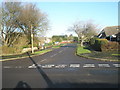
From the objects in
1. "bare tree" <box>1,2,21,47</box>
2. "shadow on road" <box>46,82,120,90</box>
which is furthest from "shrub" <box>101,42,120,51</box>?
"bare tree" <box>1,2,21,47</box>

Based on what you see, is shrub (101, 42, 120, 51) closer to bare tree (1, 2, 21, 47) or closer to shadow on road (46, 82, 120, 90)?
shadow on road (46, 82, 120, 90)

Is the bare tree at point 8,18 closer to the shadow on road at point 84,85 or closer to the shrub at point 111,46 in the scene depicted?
the shrub at point 111,46

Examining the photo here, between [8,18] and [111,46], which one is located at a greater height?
[8,18]

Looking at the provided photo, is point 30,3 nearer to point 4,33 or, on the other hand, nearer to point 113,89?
point 4,33

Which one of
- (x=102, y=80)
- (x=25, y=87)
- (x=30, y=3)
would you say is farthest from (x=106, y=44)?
(x=30, y=3)

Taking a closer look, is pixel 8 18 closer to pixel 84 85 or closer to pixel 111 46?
pixel 111 46

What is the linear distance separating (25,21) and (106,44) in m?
19.5

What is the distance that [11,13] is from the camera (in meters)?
26.9

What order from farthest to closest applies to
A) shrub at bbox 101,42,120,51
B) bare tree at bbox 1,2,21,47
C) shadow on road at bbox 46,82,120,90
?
1. bare tree at bbox 1,2,21,47
2. shrub at bbox 101,42,120,51
3. shadow on road at bbox 46,82,120,90

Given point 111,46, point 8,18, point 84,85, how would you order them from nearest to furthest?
point 84,85, point 111,46, point 8,18

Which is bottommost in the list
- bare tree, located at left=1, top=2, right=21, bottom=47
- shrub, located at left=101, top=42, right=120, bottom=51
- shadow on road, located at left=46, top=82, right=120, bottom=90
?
shadow on road, located at left=46, top=82, right=120, bottom=90

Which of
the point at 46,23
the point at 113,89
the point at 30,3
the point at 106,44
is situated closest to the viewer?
the point at 113,89

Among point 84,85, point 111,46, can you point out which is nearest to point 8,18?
point 111,46

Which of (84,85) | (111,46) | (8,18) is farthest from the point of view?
(8,18)
